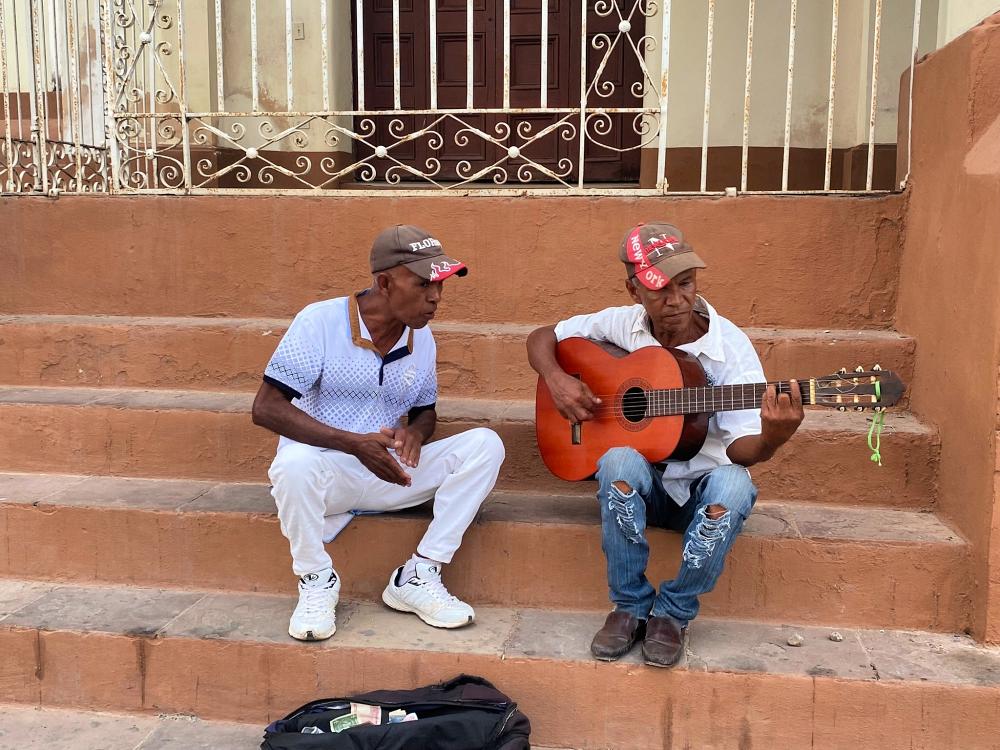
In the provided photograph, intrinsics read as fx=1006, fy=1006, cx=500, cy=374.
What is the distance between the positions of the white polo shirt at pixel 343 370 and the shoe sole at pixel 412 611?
23.3 inches

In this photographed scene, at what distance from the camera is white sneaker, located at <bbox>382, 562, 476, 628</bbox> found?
342cm

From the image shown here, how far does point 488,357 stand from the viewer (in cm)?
448

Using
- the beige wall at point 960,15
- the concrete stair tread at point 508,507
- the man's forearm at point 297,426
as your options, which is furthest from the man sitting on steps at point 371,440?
the beige wall at point 960,15

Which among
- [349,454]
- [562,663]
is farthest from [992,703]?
[349,454]

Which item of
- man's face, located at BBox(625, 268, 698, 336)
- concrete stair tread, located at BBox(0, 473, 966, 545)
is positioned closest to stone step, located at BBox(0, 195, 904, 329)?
concrete stair tread, located at BBox(0, 473, 966, 545)

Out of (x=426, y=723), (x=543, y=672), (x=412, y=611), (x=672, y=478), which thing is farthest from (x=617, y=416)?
(x=426, y=723)

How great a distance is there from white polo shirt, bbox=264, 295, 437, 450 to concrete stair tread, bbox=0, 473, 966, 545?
0.44 metres

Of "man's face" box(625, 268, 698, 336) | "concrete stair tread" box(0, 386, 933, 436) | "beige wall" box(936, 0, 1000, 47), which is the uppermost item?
"beige wall" box(936, 0, 1000, 47)

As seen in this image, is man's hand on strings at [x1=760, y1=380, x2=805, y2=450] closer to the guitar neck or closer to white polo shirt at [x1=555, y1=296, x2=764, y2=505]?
the guitar neck

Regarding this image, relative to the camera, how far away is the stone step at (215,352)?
4.24m

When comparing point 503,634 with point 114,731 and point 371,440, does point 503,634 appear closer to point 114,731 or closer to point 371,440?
point 371,440

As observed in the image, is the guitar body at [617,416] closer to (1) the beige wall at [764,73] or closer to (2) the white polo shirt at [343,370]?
(2) the white polo shirt at [343,370]

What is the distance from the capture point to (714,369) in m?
3.33

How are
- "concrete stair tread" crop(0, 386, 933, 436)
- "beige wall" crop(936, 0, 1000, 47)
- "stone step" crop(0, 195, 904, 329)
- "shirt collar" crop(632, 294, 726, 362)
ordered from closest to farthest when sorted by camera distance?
"shirt collar" crop(632, 294, 726, 362)
"beige wall" crop(936, 0, 1000, 47)
"concrete stair tread" crop(0, 386, 933, 436)
"stone step" crop(0, 195, 904, 329)
